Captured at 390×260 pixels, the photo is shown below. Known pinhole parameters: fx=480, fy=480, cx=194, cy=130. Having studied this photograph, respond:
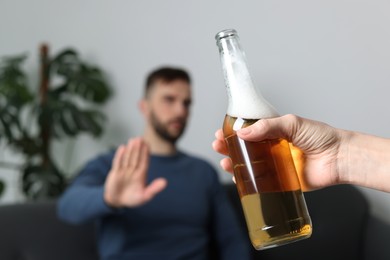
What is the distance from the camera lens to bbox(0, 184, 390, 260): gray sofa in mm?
1438

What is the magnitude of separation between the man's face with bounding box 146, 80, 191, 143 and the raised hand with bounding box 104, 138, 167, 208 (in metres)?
0.38

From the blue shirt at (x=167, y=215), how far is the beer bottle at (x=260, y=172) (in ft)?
2.55

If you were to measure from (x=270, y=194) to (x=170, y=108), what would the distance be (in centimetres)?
114

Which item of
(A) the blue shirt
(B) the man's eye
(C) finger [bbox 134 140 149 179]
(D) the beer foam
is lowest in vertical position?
(A) the blue shirt

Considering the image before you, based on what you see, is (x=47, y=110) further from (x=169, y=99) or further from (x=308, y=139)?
(x=308, y=139)

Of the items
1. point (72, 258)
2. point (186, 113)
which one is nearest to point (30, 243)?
point (72, 258)

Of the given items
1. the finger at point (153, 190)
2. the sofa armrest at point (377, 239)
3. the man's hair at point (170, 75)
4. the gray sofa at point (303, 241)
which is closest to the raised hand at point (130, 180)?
the finger at point (153, 190)

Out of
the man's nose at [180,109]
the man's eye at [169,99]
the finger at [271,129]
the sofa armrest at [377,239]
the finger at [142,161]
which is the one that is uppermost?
the finger at [271,129]

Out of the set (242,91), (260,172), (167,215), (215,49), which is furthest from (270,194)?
(215,49)

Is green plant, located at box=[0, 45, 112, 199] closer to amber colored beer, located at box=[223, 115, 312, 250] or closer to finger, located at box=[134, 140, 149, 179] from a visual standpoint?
finger, located at box=[134, 140, 149, 179]

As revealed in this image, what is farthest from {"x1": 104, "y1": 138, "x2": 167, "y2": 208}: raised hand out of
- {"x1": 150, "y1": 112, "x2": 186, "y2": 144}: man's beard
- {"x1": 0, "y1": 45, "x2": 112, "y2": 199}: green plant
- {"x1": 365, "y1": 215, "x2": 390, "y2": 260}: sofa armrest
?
{"x1": 0, "y1": 45, "x2": 112, "y2": 199}: green plant

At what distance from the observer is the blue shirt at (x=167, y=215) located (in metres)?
1.42

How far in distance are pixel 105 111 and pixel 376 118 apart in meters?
1.40

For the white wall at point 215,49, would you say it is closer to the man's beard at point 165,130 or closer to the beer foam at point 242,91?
the man's beard at point 165,130
